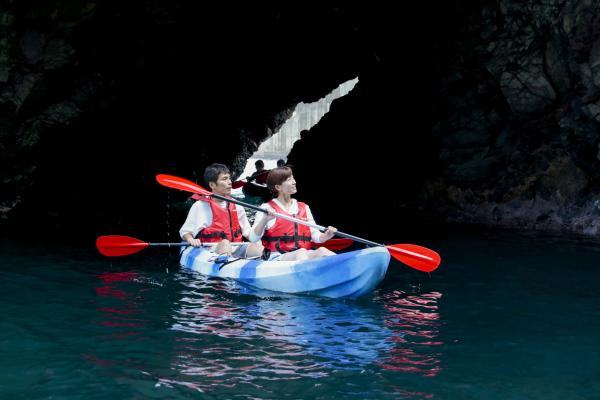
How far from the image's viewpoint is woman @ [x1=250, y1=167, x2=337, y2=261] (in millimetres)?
→ 7023

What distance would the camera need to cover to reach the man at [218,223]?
25.6 ft

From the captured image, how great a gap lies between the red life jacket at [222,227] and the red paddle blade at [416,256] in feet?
7.36

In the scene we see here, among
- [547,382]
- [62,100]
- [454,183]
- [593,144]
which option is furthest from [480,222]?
[547,382]

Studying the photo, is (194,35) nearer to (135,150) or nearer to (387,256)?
(135,150)

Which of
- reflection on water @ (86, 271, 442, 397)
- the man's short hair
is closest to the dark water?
reflection on water @ (86, 271, 442, 397)

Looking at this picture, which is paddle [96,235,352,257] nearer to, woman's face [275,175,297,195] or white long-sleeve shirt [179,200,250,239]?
white long-sleeve shirt [179,200,250,239]

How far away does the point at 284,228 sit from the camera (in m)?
7.15

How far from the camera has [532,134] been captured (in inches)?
537

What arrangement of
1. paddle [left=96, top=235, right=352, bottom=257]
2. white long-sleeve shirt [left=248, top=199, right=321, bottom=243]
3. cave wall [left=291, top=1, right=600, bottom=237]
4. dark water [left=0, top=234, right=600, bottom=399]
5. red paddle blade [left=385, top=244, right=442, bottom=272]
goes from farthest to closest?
1. cave wall [left=291, top=1, right=600, bottom=237]
2. paddle [left=96, top=235, right=352, bottom=257]
3. white long-sleeve shirt [left=248, top=199, right=321, bottom=243]
4. red paddle blade [left=385, top=244, right=442, bottom=272]
5. dark water [left=0, top=234, right=600, bottom=399]

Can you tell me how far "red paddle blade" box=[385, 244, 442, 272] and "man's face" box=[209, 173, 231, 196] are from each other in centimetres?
219

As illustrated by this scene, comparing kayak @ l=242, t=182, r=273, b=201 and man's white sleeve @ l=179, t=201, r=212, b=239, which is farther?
kayak @ l=242, t=182, r=273, b=201

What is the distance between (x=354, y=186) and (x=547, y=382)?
17.6 metres

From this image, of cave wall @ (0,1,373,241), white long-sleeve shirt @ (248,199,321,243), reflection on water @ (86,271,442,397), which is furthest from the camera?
cave wall @ (0,1,373,241)

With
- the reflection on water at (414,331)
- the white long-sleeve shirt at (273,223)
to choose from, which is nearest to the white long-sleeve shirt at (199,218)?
the white long-sleeve shirt at (273,223)
